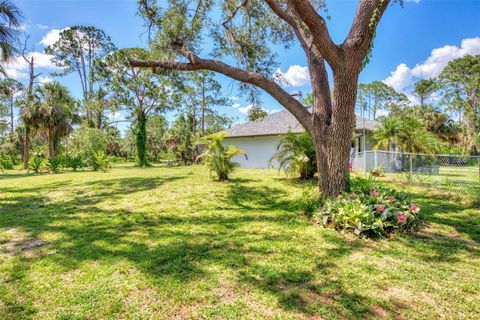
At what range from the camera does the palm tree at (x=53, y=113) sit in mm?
17562

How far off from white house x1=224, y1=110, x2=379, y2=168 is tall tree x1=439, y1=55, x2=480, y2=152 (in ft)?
38.3

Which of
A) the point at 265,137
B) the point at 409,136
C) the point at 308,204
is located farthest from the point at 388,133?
the point at 308,204

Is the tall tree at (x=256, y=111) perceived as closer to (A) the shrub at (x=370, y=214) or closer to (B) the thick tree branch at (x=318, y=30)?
(B) the thick tree branch at (x=318, y=30)

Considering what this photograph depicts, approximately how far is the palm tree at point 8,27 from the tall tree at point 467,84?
1120 inches

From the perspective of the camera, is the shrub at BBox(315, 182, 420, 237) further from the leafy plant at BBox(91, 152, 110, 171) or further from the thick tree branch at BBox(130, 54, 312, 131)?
the leafy plant at BBox(91, 152, 110, 171)

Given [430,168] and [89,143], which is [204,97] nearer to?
[89,143]

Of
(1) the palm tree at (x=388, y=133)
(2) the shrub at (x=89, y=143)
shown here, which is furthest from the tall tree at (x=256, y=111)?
(2) the shrub at (x=89, y=143)

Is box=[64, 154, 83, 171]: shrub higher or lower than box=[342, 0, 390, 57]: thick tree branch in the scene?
lower

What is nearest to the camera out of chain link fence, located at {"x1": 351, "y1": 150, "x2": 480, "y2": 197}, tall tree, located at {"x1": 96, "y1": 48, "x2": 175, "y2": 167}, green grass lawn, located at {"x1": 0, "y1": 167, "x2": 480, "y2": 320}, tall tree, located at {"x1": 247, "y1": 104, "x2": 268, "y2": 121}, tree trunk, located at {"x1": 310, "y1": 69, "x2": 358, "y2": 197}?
green grass lawn, located at {"x1": 0, "y1": 167, "x2": 480, "y2": 320}

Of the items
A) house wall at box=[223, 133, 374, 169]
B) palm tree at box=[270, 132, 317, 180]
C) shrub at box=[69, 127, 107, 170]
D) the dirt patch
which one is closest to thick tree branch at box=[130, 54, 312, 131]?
palm tree at box=[270, 132, 317, 180]

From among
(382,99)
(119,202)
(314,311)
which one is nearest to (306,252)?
(314,311)

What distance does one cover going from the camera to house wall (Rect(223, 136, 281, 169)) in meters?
17.9

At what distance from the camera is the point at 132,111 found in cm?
2289

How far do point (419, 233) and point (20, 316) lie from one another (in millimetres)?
5029
